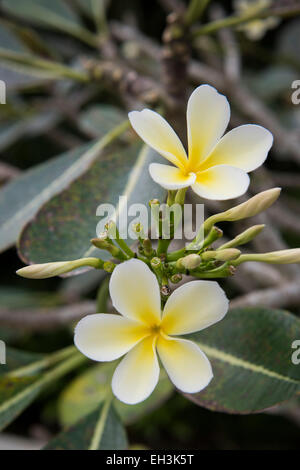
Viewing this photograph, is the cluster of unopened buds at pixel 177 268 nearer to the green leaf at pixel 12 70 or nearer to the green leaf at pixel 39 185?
the green leaf at pixel 39 185

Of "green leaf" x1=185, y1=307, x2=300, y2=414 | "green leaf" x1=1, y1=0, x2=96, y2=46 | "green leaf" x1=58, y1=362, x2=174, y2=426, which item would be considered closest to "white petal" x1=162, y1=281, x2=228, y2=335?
"green leaf" x1=185, y1=307, x2=300, y2=414

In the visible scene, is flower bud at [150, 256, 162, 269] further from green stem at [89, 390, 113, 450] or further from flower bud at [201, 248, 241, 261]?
green stem at [89, 390, 113, 450]

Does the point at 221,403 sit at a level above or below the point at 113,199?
below

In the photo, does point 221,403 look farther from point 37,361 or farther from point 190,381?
point 37,361

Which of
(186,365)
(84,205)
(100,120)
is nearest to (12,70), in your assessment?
(100,120)

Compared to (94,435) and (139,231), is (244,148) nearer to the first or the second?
(139,231)
